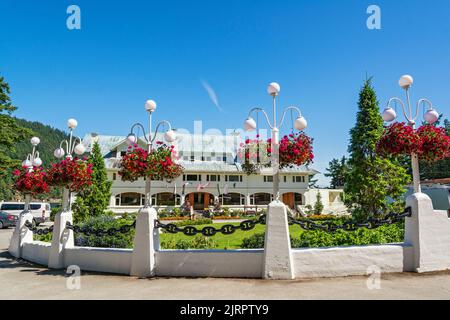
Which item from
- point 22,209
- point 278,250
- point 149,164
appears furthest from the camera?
point 22,209

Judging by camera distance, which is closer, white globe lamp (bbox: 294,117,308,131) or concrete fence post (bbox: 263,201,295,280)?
concrete fence post (bbox: 263,201,295,280)

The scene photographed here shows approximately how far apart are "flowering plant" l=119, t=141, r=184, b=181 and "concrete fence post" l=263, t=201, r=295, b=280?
9.21 ft

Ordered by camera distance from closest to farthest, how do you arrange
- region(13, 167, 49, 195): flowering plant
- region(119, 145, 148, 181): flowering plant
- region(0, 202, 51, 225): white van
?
region(119, 145, 148, 181): flowering plant < region(13, 167, 49, 195): flowering plant < region(0, 202, 51, 225): white van

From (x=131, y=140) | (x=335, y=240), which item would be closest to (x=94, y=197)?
(x=131, y=140)

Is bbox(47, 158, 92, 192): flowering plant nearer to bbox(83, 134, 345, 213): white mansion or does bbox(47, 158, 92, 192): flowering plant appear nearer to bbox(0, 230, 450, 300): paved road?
bbox(0, 230, 450, 300): paved road

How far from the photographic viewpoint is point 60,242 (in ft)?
28.0

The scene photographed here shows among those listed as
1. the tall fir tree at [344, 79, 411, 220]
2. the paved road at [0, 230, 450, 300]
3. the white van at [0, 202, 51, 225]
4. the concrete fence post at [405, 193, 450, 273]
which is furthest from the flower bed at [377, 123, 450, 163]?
the white van at [0, 202, 51, 225]

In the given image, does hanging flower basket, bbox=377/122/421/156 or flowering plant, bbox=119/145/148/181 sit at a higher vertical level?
hanging flower basket, bbox=377/122/421/156

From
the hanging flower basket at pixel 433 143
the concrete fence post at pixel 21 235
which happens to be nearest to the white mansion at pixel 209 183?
the concrete fence post at pixel 21 235

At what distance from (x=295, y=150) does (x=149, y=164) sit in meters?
3.59

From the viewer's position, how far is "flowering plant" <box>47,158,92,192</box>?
8609mm

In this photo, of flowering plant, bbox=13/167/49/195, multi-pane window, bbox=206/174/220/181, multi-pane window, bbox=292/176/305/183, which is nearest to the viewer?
flowering plant, bbox=13/167/49/195

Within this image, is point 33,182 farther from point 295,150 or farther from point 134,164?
point 295,150

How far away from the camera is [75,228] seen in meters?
8.58
